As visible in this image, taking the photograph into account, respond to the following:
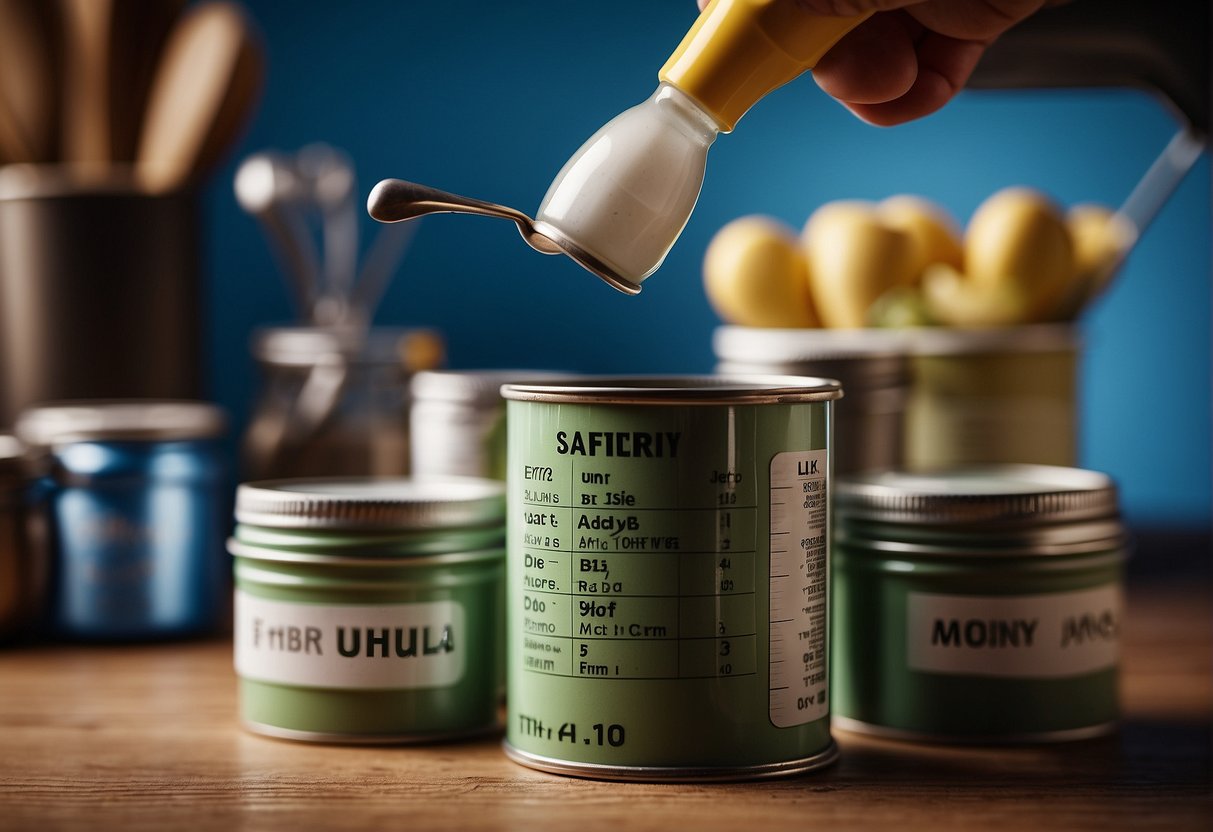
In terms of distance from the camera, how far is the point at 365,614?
62cm

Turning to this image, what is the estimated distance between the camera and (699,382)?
2.08 ft

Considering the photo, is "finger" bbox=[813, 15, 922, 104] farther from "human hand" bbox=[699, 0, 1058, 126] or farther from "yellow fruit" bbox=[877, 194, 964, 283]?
"yellow fruit" bbox=[877, 194, 964, 283]

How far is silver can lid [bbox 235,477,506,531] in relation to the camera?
24.8 inches

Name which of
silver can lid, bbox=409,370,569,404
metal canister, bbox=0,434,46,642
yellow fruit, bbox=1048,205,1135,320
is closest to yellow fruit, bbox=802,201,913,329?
yellow fruit, bbox=1048,205,1135,320

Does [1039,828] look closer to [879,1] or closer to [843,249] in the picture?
[879,1]

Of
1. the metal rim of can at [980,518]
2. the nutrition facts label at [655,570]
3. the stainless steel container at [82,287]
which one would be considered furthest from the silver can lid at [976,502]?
the stainless steel container at [82,287]

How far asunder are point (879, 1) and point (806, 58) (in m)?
0.03

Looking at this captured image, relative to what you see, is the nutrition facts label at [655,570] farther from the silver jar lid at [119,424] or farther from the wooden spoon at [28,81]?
the wooden spoon at [28,81]

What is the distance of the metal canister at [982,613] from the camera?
63 cm

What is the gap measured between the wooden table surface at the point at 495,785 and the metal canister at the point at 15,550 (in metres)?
0.14

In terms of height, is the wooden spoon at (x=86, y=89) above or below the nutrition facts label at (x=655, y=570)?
above

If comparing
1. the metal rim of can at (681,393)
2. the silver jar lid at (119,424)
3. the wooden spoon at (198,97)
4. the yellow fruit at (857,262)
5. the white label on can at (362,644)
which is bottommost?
the white label on can at (362,644)

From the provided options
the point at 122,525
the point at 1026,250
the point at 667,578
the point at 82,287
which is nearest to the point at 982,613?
the point at 667,578

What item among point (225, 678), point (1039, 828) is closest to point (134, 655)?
point (225, 678)
